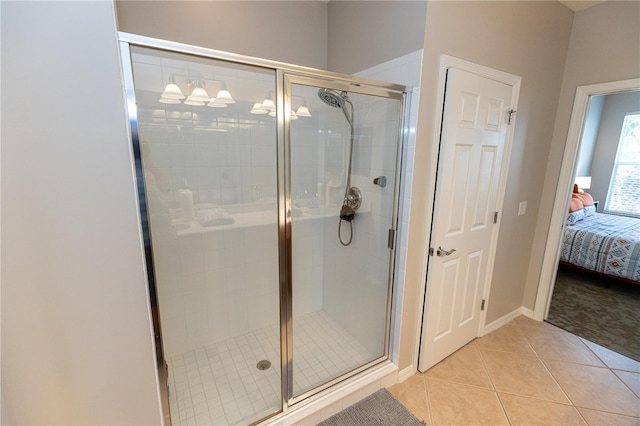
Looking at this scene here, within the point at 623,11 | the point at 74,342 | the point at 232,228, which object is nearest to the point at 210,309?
the point at 232,228

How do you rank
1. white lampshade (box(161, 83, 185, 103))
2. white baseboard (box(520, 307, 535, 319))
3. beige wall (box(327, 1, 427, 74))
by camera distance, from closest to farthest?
beige wall (box(327, 1, 427, 74)), white lampshade (box(161, 83, 185, 103)), white baseboard (box(520, 307, 535, 319))

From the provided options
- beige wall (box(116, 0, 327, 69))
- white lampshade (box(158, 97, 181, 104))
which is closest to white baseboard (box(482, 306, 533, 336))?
beige wall (box(116, 0, 327, 69))

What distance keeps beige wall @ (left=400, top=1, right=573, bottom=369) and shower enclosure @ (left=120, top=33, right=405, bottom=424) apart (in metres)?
0.16

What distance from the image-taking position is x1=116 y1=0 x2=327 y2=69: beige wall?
5.32 ft

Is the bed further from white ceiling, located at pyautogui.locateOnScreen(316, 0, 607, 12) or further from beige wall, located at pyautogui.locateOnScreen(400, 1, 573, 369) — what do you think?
white ceiling, located at pyautogui.locateOnScreen(316, 0, 607, 12)

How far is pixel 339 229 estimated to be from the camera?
2.30m

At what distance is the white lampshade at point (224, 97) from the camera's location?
1763mm

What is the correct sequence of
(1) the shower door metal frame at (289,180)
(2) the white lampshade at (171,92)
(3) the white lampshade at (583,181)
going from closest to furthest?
1. (1) the shower door metal frame at (289,180)
2. (2) the white lampshade at (171,92)
3. (3) the white lampshade at (583,181)

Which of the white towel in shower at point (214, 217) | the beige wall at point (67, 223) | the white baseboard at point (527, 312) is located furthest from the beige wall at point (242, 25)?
the white baseboard at point (527, 312)

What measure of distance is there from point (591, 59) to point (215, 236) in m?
3.21

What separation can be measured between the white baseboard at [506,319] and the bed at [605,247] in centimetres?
87

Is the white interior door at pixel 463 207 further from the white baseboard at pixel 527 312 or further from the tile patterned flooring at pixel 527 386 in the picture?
the white baseboard at pixel 527 312

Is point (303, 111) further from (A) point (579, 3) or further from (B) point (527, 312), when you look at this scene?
(B) point (527, 312)

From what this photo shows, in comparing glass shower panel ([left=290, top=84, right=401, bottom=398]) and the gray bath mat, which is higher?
glass shower panel ([left=290, top=84, right=401, bottom=398])
